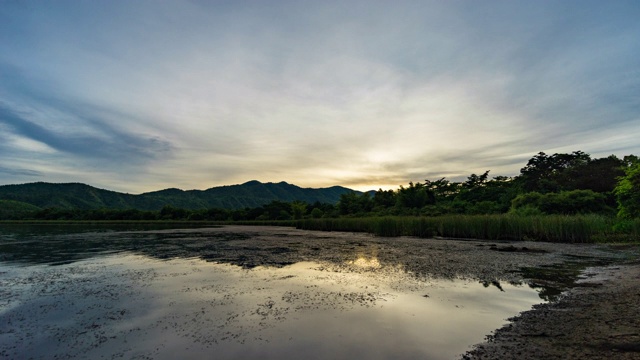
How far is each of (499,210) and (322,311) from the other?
45.1 m

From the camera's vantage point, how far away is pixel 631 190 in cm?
1728

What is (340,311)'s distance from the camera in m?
5.78

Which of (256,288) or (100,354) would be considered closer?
(100,354)

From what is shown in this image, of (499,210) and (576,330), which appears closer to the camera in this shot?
(576,330)

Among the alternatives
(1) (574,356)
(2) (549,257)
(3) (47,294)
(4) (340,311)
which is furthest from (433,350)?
(2) (549,257)

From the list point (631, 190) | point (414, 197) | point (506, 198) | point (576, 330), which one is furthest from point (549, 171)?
point (576, 330)

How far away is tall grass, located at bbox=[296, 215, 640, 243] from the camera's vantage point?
17797 mm

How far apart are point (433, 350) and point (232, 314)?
370 cm

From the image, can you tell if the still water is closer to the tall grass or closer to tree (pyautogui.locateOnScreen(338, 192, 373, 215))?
the tall grass

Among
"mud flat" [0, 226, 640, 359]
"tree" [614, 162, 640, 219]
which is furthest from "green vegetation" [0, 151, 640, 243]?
"mud flat" [0, 226, 640, 359]

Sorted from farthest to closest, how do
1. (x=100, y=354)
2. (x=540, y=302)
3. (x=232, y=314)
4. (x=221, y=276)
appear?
(x=221, y=276), (x=540, y=302), (x=232, y=314), (x=100, y=354)

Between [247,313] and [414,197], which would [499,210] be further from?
[247,313]

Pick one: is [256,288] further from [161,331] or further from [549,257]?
[549,257]

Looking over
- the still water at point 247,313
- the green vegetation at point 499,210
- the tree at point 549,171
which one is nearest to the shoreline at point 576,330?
the still water at point 247,313
